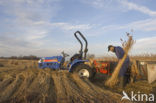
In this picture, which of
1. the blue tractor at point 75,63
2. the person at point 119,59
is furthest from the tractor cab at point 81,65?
the person at point 119,59

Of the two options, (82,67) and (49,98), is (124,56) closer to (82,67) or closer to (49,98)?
(82,67)

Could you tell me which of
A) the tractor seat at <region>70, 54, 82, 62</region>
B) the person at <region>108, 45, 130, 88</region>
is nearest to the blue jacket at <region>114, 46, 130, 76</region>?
the person at <region>108, 45, 130, 88</region>

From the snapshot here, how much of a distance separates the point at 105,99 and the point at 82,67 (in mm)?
3936

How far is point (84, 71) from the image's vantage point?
8.77m

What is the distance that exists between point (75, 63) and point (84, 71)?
2.14 ft

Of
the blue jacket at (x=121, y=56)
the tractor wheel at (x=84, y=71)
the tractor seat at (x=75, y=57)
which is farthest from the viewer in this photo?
the tractor seat at (x=75, y=57)

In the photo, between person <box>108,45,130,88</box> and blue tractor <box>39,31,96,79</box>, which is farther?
blue tractor <box>39,31,96,79</box>

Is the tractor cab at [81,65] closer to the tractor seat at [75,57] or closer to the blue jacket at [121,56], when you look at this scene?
the tractor seat at [75,57]

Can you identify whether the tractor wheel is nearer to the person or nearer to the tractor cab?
the tractor cab

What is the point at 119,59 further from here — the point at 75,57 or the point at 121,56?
the point at 75,57

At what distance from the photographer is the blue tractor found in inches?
339

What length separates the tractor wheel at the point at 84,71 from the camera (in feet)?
27.8

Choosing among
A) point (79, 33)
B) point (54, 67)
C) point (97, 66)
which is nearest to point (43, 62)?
point (54, 67)

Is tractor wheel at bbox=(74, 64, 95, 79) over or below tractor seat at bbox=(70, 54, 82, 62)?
below
